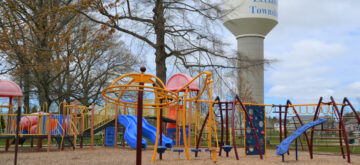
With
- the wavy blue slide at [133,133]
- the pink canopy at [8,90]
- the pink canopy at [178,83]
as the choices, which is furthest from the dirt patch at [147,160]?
the pink canopy at [178,83]

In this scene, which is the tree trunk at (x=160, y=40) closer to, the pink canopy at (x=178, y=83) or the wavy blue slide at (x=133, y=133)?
the pink canopy at (x=178, y=83)

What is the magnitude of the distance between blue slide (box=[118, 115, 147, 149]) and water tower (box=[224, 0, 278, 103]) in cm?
1813

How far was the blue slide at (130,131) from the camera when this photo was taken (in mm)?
14594

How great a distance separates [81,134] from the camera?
52.5 ft

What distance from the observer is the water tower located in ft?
116

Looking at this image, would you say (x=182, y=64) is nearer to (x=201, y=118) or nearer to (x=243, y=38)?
(x=201, y=118)

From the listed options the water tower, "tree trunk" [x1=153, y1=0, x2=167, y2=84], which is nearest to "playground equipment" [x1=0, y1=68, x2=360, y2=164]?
"tree trunk" [x1=153, y1=0, x2=167, y2=84]

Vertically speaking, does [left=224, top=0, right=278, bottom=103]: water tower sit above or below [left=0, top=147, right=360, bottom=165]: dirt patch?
above

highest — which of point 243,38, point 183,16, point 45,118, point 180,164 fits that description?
point 243,38

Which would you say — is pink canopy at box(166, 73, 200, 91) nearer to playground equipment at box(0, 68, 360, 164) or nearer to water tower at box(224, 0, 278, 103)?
playground equipment at box(0, 68, 360, 164)

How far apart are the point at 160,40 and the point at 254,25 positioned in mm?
19591

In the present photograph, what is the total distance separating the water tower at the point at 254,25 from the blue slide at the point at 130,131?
18.1 m

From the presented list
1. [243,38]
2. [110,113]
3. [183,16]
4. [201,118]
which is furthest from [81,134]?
[243,38]

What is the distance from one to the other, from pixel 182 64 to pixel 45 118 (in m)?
7.91
